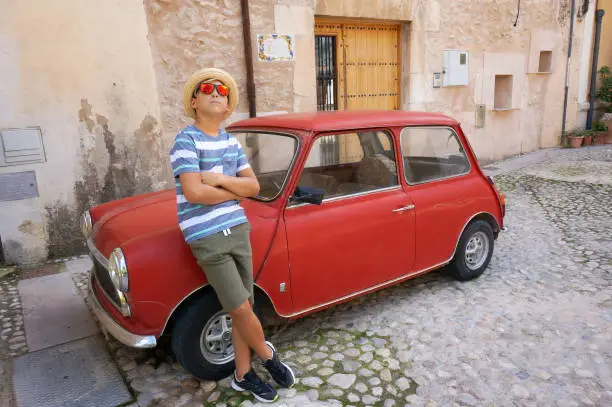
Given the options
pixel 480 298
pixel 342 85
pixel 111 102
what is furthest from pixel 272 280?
pixel 342 85

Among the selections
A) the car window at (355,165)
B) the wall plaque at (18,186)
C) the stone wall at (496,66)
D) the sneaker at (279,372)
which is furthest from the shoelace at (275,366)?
the stone wall at (496,66)

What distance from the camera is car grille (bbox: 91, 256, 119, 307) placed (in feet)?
8.64

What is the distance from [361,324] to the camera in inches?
133

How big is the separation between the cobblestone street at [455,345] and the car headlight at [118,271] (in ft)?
2.38

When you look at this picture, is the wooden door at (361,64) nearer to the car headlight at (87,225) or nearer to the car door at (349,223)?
the car door at (349,223)

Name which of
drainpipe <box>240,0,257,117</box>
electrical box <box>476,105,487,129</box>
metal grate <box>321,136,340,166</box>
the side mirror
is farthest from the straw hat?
electrical box <box>476,105,487,129</box>

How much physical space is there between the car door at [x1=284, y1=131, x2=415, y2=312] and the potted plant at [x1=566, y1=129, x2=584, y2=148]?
10323mm

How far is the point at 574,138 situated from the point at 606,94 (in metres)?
1.96

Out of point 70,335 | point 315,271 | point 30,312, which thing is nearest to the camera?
point 315,271

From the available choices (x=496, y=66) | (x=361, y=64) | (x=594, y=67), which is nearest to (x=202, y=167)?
(x=361, y=64)

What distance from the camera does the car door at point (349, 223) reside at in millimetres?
2861

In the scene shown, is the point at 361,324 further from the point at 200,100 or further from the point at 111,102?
the point at 111,102

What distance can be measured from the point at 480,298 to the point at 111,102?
4.31 m

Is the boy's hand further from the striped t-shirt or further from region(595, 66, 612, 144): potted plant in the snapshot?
region(595, 66, 612, 144): potted plant
